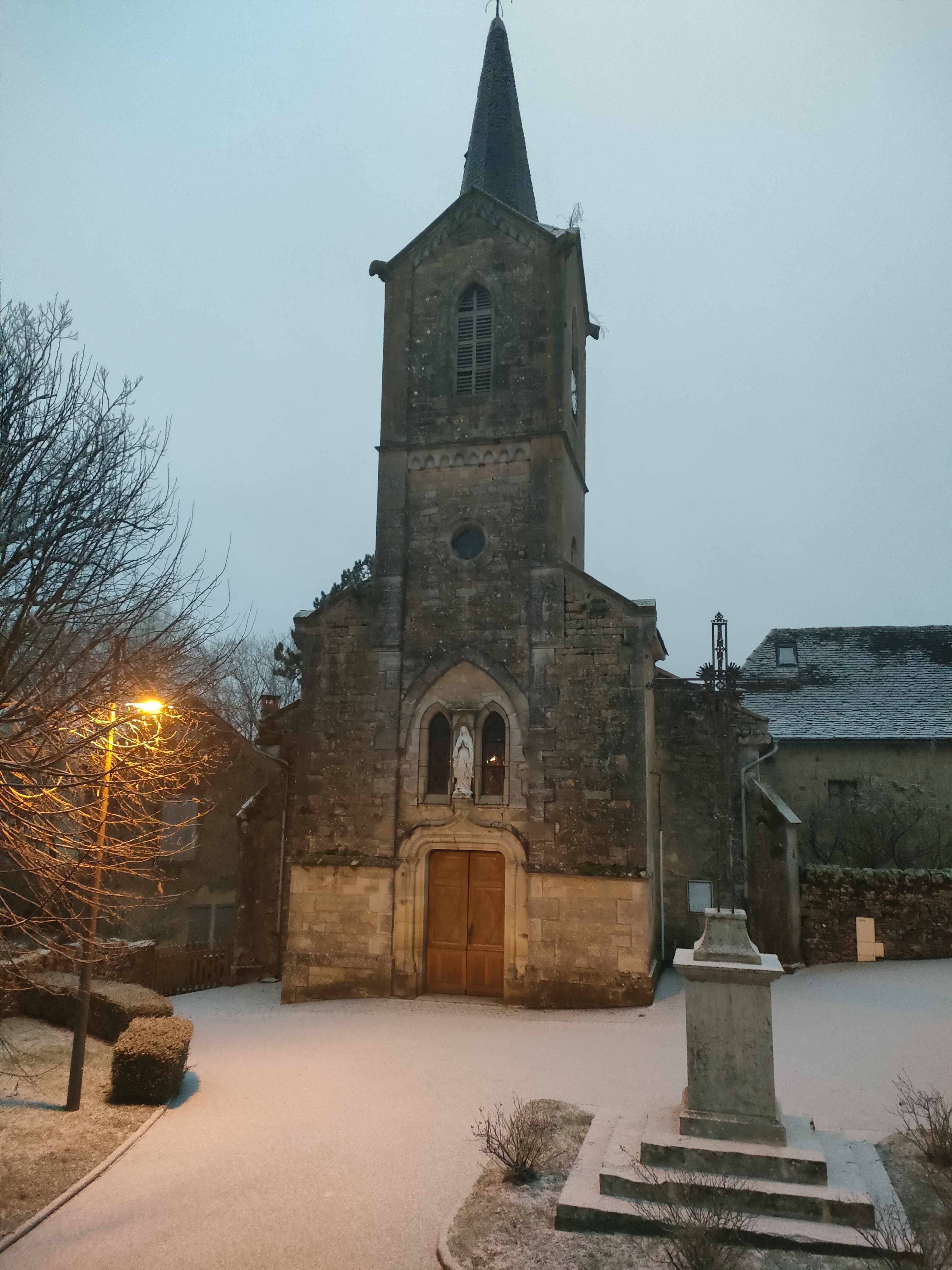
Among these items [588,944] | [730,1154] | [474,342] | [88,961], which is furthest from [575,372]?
[730,1154]

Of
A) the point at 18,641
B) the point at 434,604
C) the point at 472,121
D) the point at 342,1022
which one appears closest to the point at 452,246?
the point at 472,121

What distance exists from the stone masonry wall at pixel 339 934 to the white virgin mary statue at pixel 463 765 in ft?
6.22

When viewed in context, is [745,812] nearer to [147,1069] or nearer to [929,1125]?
[929,1125]

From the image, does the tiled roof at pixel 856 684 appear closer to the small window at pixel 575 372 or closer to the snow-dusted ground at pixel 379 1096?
the snow-dusted ground at pixel 379 1096

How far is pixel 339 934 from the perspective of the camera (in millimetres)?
14812

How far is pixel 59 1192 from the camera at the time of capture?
717 cm

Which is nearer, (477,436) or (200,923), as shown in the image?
(477,436)

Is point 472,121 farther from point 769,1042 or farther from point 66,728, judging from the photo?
point 769,1042

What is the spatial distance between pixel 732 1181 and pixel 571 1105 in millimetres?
2696

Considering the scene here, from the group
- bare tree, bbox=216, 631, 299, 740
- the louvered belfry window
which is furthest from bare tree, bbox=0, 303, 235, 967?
bare tree, bbox=216, 631, 299, 740

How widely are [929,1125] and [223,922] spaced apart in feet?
48.8

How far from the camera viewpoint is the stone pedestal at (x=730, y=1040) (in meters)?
7.16

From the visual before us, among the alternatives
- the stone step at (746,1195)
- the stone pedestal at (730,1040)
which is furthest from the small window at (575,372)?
the stone step at (746,1195)

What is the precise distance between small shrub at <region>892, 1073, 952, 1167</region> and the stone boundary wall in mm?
7406
